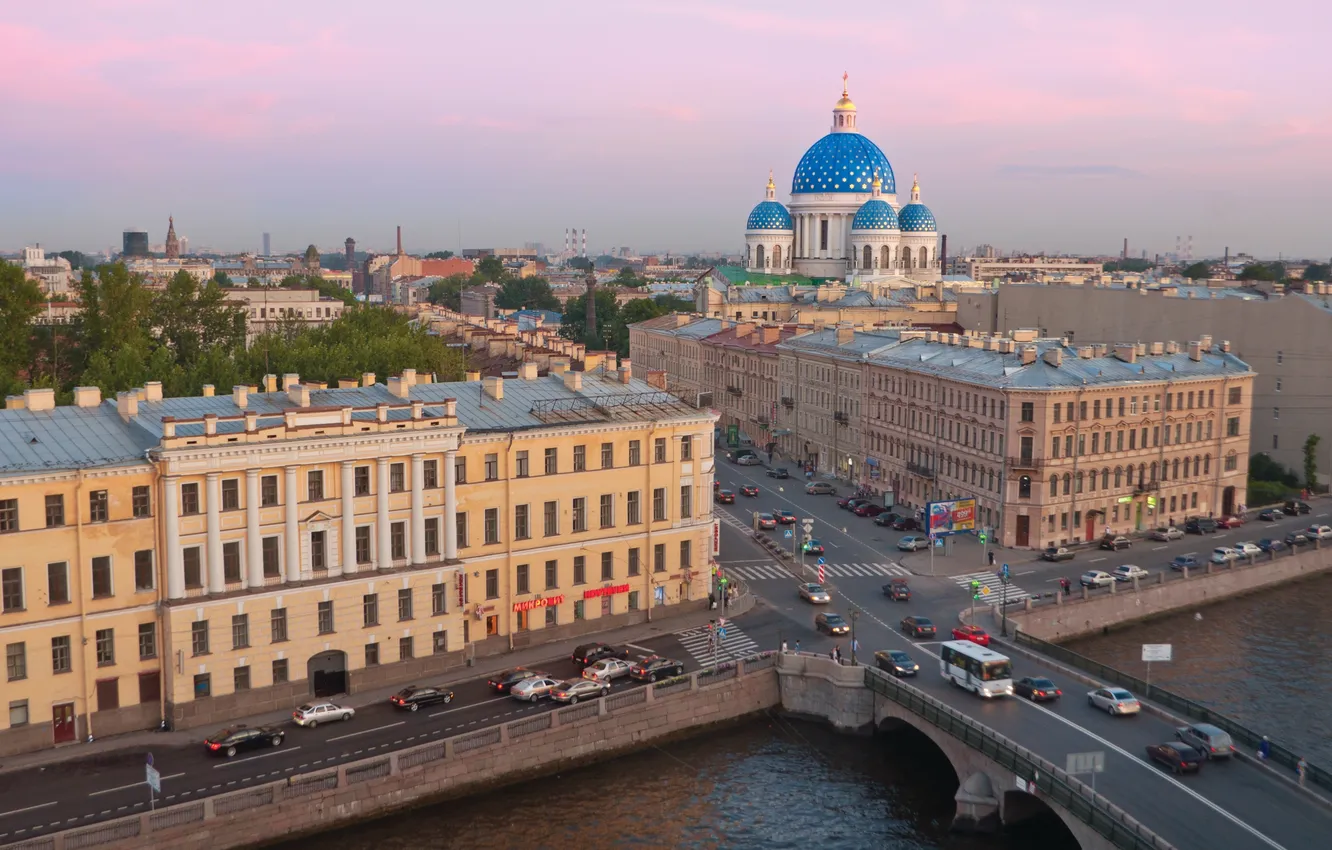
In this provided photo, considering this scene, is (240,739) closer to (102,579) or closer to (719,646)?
(102,579)

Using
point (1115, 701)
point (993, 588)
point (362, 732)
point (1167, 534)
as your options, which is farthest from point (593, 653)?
point (1167, 534)

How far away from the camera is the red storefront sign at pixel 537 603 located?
1778 inches

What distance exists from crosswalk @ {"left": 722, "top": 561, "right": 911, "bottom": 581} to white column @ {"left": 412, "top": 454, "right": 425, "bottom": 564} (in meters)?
17.7

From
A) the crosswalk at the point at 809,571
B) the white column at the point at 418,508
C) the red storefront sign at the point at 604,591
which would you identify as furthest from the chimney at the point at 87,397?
the crosswalk at the point at 809,571

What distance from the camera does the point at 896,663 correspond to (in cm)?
4284

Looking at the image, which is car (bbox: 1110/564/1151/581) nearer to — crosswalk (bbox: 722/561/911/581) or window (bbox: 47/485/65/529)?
crosswalk (bbox: 722/561/911/581)

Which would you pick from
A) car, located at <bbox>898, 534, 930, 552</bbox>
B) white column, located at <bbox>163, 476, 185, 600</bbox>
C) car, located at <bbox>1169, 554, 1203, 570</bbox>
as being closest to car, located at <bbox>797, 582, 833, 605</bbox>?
car, located at <bbox>898, 534, 930, 552</bbox>

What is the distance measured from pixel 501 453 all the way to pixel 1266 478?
5145 cm

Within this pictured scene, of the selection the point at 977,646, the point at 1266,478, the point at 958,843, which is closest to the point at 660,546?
the point at 977,646

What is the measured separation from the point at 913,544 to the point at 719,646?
17.8m

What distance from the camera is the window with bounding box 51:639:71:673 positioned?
120 ft

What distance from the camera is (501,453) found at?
4466 centimetres

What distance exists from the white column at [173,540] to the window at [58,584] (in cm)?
263

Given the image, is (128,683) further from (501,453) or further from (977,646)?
(977,646)
